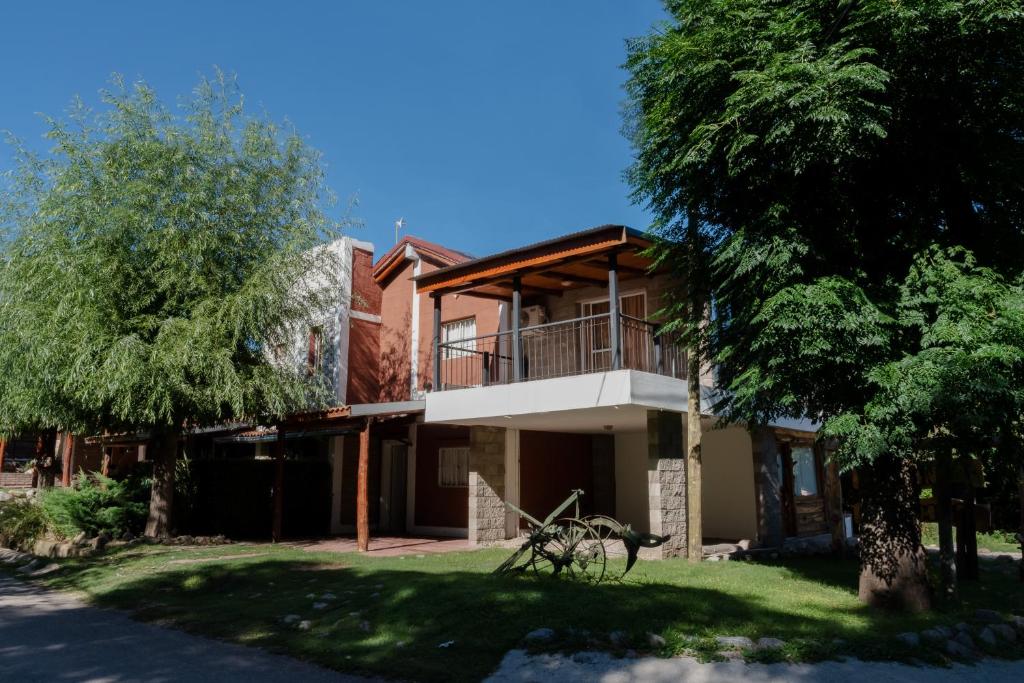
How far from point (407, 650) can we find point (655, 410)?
7.40 m

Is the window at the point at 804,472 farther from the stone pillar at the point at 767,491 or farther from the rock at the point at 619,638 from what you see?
the rock at the point at 619,638

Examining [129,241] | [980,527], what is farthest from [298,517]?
[980,527]

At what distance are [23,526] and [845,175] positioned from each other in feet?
54.5

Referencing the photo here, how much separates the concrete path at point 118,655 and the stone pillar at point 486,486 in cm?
726

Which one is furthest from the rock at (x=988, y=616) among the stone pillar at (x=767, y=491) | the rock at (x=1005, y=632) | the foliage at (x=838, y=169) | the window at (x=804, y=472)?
the window at (x=804, y=472)

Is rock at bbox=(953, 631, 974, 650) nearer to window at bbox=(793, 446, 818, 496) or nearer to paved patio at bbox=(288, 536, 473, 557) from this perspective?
paved patio at bbox=(288, 536, 473, 557)

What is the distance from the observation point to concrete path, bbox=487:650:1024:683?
587 centimetres

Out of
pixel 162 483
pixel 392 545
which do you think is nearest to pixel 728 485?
pixel 392 545

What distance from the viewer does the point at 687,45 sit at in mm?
9031

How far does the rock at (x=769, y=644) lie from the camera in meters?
6.52

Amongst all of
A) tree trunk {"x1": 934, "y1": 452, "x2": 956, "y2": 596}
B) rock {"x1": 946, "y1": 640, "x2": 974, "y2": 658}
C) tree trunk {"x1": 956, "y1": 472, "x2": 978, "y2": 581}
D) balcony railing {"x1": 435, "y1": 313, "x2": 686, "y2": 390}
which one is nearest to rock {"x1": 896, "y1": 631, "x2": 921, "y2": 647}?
rock {"x1": 946, "y1": 640, "x2": 974, "y2": 658}

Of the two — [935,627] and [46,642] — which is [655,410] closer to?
[935,627]

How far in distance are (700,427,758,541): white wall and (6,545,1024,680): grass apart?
13.5 ft

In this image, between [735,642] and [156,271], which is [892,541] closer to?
[735,642]
